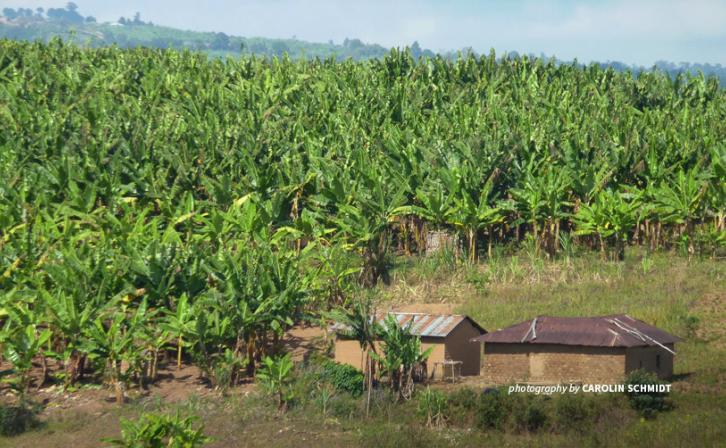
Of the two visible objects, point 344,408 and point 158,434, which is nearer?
point 158,434

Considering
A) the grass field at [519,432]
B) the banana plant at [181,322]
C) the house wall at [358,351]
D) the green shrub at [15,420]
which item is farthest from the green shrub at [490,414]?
the green shrub at [15,420]

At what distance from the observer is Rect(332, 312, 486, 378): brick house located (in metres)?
22.8

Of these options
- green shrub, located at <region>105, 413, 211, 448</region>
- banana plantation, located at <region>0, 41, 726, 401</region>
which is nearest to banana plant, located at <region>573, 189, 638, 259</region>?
banana plantation, located at <region>0, 41, 726, 401</region>

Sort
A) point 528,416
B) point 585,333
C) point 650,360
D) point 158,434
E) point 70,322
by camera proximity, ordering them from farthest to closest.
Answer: point 70,322
point 650,360
point 585,333
point 528,416
point 158,434

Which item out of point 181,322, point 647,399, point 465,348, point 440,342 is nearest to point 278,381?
point 181,322

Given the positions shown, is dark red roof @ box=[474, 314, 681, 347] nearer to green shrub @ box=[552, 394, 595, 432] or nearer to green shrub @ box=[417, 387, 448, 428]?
green shrub @ box=[552, 394, 595, 432]

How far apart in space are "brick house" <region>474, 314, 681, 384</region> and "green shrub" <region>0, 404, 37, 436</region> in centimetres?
790

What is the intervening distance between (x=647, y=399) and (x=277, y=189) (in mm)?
13779

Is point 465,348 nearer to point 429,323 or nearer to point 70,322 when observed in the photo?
point 429,323

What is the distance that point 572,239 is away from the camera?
100ft

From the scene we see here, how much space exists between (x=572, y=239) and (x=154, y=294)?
11042 mm

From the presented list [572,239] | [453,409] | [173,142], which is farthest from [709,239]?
[173,142]

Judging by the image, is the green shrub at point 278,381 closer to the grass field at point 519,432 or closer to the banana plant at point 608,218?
the grass field at point 519,432

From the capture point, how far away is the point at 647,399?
1998cm
